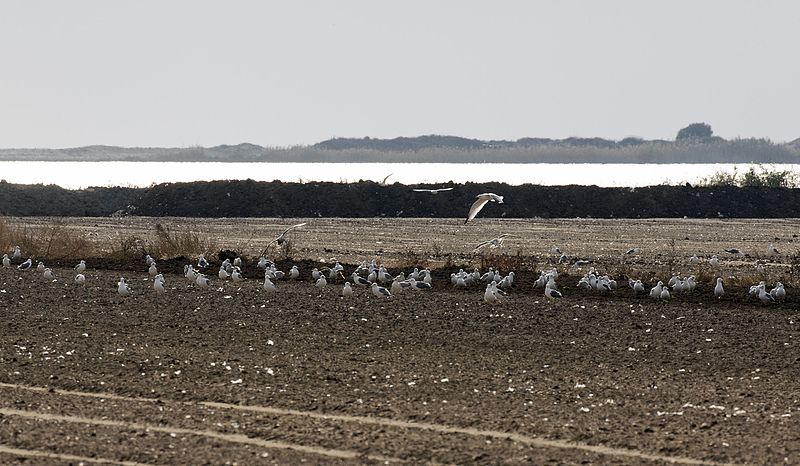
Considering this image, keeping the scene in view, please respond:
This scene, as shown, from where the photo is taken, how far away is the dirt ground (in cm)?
934

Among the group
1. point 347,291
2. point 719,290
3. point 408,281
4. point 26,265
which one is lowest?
point 26,265

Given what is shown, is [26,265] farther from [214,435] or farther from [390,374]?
[214,435]

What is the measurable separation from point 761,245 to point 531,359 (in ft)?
72.5

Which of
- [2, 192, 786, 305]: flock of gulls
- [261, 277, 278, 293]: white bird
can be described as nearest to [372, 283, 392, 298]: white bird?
[2, 192, 786, 305]: flock of gulls

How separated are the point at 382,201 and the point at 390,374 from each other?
39.9 m

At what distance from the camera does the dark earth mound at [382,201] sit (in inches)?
2014

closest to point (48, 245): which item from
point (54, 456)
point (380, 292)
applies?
point (380, 292)

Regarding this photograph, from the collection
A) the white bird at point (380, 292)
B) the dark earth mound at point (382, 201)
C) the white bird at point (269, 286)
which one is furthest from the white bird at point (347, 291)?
the dark earth mound at point (382, 201)

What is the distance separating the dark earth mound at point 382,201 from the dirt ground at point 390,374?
28.6 meters

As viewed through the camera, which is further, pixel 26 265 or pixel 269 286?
pixel 26 265

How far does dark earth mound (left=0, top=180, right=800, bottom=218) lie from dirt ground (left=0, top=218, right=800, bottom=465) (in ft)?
93.8

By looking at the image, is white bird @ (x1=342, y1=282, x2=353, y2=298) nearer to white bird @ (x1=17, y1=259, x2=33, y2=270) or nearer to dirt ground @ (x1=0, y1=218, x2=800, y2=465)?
dirt ground @ (x1=0, y1=218, x2=800, y2=465)

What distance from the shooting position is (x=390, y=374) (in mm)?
12414

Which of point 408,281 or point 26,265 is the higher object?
point 408,281
